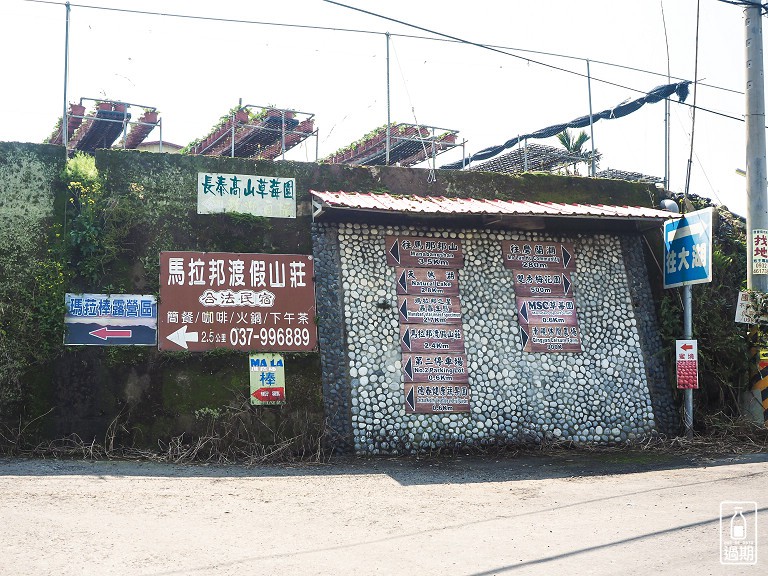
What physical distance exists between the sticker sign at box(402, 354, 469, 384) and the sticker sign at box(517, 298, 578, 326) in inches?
50.1

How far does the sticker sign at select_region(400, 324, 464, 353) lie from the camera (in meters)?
11.4

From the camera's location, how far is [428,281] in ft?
38.9

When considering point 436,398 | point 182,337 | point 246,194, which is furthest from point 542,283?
point 182,337

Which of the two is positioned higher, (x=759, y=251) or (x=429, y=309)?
(x=759, y=251)

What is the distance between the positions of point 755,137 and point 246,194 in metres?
8.18

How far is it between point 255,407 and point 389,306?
239cm

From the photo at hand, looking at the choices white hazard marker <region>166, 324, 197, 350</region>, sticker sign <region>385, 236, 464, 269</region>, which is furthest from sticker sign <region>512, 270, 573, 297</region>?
white hazard marker <region>166, 324, 197, 350</region>

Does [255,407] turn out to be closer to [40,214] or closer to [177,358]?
[177,358]

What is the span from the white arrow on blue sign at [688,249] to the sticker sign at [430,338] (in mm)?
3803

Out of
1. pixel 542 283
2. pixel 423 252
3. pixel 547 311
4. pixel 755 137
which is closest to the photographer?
pixel 423 252

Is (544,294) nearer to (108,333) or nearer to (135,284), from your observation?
(135,284)

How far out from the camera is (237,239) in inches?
452

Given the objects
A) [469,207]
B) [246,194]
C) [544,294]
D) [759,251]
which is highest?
[246,194]

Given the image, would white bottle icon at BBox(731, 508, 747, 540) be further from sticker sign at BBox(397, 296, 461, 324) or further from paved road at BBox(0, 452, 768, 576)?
sticker sign at BBox(397, 296, 461, 324)
